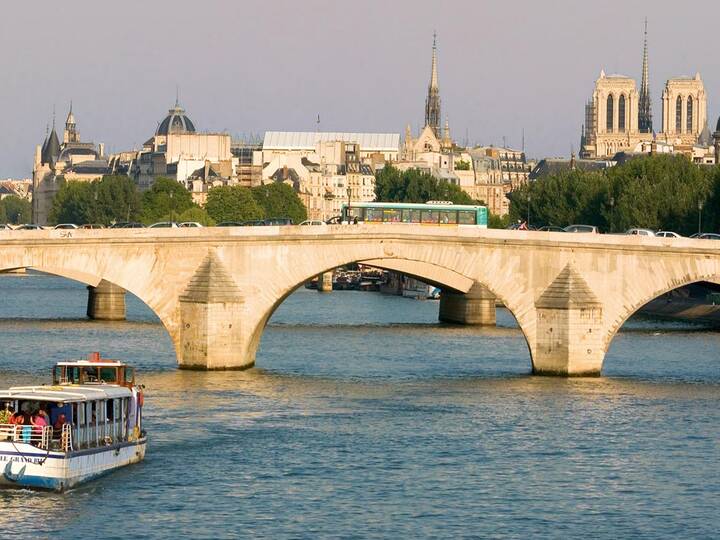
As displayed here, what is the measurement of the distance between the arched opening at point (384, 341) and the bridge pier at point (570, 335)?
1.54 m

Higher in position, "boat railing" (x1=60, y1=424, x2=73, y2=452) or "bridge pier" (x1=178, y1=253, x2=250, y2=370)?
"bridge pier" (x1=178, y1=253, x2=250, y2=370)

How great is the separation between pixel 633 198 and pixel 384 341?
137 ft

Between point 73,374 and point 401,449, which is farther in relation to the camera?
point 73,374

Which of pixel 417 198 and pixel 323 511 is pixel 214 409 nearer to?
pixel 323 511

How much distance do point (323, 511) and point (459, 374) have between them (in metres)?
27.5

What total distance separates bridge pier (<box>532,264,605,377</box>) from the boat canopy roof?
73.6ft

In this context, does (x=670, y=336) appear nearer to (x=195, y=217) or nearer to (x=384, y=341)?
(x=384, y=341)

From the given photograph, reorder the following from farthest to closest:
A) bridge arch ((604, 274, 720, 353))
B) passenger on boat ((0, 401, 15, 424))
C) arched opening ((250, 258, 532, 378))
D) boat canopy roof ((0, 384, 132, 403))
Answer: arched opening ((250, 258, 532, 378)) → bridge arch ((604, 274, 720, 353)) → boat canopy roof ((0, 384, 132, 403)) → passenger on boat ((0, 401, 15, 424))

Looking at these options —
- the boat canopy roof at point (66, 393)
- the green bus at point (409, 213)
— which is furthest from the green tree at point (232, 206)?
the boat canopy roof at point (66, 393)

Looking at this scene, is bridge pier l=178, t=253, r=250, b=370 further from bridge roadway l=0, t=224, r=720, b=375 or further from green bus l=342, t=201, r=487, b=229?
green bus l=342, t=201, r=487, b=229

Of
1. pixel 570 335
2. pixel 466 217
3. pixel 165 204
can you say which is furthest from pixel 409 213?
pixel 165 204

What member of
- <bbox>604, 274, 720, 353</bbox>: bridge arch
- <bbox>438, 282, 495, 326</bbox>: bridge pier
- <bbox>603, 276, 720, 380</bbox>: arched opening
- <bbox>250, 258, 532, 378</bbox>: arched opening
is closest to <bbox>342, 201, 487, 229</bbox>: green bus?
<bbox>250, 258, 532, 378</bbox>: arched opening

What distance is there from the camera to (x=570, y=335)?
7162cm

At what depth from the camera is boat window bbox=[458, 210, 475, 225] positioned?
105 metres
